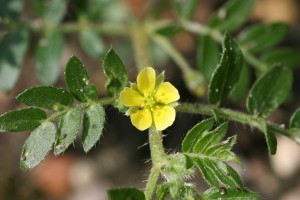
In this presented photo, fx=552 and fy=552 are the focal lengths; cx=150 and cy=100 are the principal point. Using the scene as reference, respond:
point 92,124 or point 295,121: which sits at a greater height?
point 92,124

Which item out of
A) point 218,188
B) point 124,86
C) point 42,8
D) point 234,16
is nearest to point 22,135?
point 42,8

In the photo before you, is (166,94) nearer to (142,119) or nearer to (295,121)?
(142,119)

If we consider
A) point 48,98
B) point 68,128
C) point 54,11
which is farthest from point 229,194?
point 54,11

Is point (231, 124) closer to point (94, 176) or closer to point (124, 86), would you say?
point (94, 176)

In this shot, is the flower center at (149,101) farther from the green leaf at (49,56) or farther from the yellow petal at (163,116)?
the green leaf at (49,56)

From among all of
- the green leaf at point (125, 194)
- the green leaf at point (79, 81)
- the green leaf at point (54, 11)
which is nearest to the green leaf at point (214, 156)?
the green leaf at point (125, 194)

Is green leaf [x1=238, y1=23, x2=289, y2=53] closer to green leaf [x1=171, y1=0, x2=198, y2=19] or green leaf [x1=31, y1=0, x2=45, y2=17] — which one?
green leaf [x1=171, y1=0, x2=198, y2=19]
